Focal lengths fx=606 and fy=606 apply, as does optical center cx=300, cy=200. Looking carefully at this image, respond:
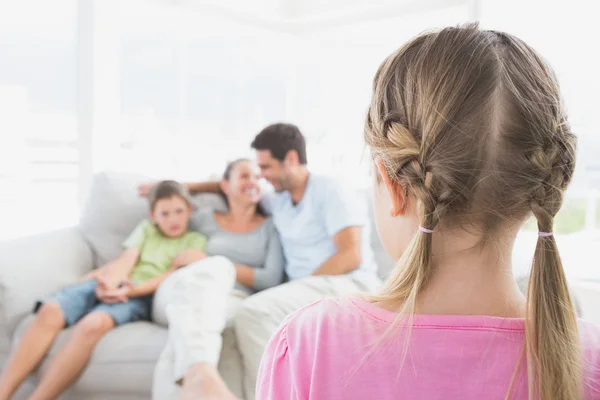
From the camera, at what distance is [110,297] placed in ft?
7.23

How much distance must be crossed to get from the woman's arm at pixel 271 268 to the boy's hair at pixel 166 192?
0.38 m

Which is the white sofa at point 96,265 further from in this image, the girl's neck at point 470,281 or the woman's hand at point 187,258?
the girl's neck at point 470,281

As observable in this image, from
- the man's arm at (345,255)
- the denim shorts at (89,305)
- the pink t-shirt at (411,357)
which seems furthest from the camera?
the man's arm at (345,255)

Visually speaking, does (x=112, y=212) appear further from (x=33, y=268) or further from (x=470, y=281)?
(x=470, y=281)

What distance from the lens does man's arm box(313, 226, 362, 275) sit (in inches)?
88.7

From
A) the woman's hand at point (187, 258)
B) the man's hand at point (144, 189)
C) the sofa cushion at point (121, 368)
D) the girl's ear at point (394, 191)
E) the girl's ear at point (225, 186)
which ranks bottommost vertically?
the sofa cushion at point (121, 368)

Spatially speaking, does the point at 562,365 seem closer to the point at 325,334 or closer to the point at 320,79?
the point at 325,334

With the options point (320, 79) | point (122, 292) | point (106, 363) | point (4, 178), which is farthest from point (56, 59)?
point (106, 363)

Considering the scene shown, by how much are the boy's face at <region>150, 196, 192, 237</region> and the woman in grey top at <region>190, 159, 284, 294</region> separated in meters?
0.12

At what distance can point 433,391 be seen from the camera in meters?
0.64

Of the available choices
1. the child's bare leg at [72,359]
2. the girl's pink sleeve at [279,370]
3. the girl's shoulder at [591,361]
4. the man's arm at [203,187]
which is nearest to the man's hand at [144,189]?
the man's arm at [203,187]

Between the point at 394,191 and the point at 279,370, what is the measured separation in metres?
0.25

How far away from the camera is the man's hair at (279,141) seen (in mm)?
2396

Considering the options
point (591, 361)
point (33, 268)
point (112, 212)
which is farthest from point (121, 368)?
point (591, 361)
